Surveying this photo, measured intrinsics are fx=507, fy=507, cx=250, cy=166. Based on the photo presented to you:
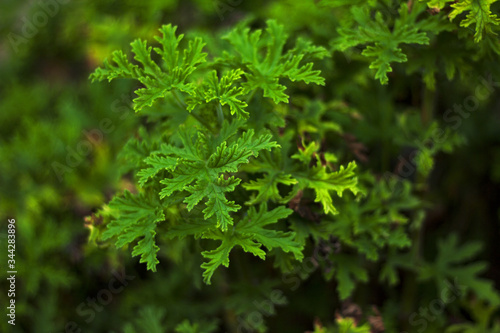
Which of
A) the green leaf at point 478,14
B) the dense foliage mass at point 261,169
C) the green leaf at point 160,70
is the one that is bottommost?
the dense foliage mass at point 261,169

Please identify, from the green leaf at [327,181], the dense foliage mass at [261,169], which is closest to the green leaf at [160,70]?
the dense foliage mass at [261,169]

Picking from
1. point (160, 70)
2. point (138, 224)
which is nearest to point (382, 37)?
point (160, 70)

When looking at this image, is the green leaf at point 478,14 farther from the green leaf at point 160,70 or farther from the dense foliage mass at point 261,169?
the green leaf at point 160,70

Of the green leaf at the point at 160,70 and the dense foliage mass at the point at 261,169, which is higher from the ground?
the green leaf at the point at 160,70

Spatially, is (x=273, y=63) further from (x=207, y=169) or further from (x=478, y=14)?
(x=478, y=14)

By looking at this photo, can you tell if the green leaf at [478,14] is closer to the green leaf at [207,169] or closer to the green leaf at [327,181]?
the green leaf at [327,181]

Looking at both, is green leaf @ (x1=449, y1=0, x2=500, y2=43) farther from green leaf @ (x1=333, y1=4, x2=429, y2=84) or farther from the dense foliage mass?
green leaf @ (x1=333, y1=4, x2=429, y2=84)

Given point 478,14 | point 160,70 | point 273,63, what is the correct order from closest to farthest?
1. point 478,14
2. point 160,70
3. point 273,63

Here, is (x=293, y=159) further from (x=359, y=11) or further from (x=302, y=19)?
(x=302, y=19)

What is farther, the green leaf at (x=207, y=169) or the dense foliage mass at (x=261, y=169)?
the dense foliage mass at (x=261, y=169)

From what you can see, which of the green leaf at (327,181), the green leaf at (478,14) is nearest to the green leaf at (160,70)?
the green leaf at (327,181)
